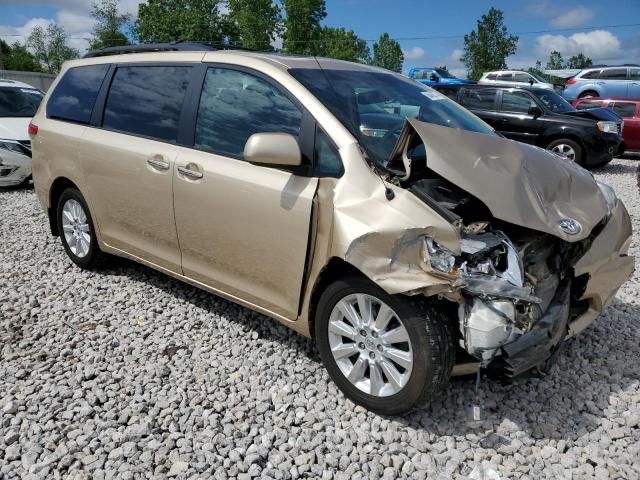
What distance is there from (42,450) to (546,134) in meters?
10.6

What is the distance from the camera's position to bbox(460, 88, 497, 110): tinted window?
11734mm

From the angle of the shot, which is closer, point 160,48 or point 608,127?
point 160,48

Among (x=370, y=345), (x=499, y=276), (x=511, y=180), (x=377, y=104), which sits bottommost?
(x=370, y=345)

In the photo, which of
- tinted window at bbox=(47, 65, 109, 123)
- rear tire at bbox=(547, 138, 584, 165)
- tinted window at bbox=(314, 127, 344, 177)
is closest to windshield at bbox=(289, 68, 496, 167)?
tinted window at bbox=(314, 127, 344, 177)

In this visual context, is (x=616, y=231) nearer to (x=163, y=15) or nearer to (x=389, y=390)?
(x=389, y=390)

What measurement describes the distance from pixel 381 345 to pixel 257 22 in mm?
47525

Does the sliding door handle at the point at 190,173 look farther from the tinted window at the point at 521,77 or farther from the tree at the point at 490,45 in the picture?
the tree at the point at 490,45

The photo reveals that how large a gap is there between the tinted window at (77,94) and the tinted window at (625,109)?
12.8 meters

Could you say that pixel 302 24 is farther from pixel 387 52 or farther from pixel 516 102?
pixel 516 102

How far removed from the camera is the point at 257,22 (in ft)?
151

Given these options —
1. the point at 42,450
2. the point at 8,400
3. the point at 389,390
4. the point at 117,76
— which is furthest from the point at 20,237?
the point at 389,390

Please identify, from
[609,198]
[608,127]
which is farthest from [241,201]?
[608,127]

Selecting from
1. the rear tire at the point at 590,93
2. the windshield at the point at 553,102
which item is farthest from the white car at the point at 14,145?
the rear tire at the point at 590,93

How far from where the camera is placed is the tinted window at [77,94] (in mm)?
4375
